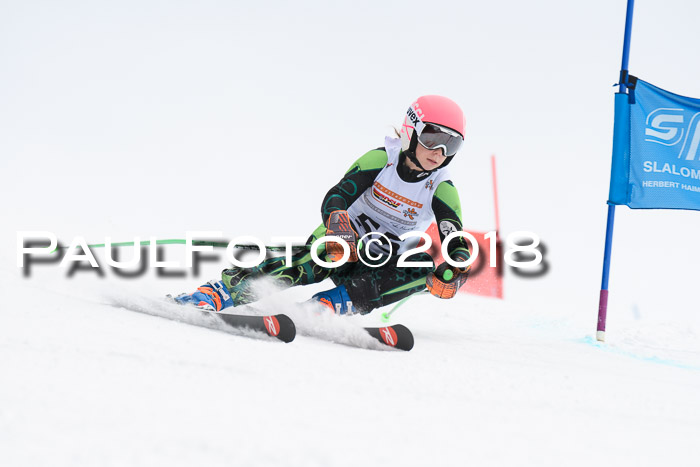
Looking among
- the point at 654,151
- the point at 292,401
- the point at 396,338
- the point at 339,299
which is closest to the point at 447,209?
the point at 339,299

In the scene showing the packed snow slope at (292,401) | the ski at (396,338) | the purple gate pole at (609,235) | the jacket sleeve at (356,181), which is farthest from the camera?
the purple gate pole at (609,235)

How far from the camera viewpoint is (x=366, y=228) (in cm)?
371

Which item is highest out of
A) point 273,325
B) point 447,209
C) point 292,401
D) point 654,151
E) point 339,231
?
point 654,151

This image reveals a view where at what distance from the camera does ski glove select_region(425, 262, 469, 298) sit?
3.28 m

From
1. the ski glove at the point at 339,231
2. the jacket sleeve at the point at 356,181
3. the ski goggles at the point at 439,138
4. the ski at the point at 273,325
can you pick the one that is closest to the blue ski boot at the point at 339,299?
the ski glove at the point at 339,231

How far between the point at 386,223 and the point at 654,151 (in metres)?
2.62

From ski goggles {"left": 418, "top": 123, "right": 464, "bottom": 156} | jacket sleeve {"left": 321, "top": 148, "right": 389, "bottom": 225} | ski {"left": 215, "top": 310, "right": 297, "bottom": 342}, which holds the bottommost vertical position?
ski {"left": 215, "top": 310, "right": 297, "bottom": 342}

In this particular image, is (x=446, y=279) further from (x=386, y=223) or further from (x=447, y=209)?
(x=386, y=223)

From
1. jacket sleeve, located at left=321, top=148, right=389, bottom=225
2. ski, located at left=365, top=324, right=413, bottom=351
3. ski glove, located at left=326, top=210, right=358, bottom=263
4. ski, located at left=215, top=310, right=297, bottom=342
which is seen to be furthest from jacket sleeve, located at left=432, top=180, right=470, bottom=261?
ski, located at left=215, top=310, right=297, bottom=342

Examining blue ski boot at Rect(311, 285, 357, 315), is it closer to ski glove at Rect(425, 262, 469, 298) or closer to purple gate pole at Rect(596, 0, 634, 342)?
ski glove at Rect(425, 262, 469, 298)

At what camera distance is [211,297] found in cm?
339

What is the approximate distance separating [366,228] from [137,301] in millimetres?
1438

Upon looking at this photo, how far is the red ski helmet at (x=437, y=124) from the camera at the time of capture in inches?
128

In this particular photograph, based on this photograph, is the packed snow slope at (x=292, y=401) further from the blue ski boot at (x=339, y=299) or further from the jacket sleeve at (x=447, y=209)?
the jacket sleeve at (x=447, y=209)
